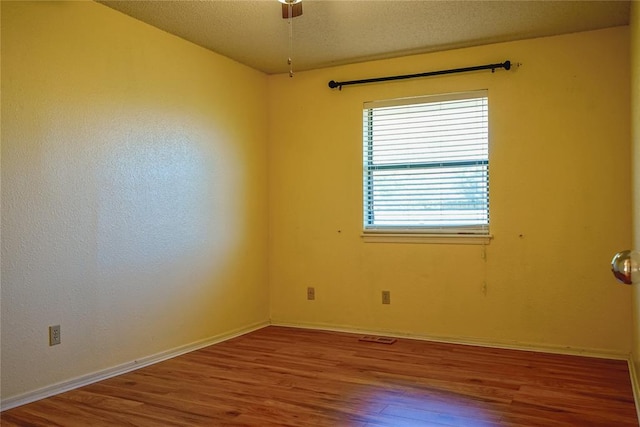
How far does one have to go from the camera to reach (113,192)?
338 centimetres

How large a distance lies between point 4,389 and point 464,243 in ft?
10.7

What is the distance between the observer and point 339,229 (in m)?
4.69

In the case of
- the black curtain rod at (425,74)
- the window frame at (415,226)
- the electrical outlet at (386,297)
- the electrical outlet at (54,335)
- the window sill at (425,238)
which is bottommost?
the electrical outlet at (386,297)

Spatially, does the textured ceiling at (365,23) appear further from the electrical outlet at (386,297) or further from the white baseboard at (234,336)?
the white baseboard at (234,336)

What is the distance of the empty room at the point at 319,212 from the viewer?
2881 mm

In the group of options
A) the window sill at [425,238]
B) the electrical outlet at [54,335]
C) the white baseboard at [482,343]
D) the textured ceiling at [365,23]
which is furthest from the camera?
the window sill at [425,238]

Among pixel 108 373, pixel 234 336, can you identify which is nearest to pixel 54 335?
pixel 108 373

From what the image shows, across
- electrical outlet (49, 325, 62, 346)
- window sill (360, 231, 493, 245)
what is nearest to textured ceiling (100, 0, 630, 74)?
window sill (360, 231, 493, 245)

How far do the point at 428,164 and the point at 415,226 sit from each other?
0.53 metres

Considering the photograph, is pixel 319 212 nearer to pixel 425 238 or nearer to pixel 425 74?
pixel 425 238

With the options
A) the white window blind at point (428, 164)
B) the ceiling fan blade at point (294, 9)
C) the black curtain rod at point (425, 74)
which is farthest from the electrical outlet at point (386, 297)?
the ceiling fan blade at point (294, 9)

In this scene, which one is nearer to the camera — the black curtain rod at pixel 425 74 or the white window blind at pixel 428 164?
the black curtain rod at pixel 425 74

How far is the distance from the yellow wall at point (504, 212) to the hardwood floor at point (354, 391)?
367mm

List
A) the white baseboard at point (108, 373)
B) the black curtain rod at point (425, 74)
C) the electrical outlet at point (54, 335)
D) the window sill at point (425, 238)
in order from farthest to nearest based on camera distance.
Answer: the window sill at point (425, 238) < the black curtain rod at point (425, 74) < the electrical outlet at point (54, 335) < the white baseboard at point (108, 373)
